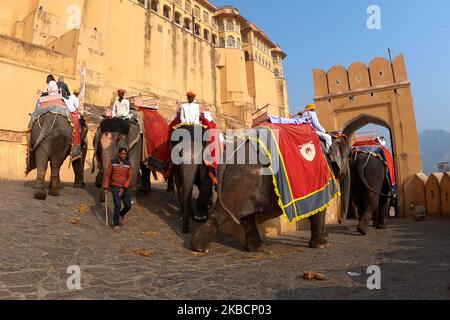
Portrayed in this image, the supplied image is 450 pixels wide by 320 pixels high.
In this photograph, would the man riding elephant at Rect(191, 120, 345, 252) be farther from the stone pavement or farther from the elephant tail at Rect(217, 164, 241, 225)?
the stone pavement

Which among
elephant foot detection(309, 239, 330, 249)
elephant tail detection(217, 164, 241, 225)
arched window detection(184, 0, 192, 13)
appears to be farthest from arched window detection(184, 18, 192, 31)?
elephant foot detection(309, 239, 330, 249)

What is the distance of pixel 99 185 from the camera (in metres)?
8.96

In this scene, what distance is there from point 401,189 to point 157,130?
1020cm

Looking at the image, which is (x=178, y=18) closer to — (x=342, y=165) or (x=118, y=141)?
(x=118, y=141)

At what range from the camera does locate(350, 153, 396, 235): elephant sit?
7.98 m

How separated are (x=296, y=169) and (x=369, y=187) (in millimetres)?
3424

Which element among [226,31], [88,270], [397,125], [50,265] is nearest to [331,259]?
[88,270]

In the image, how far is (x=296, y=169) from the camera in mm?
5562

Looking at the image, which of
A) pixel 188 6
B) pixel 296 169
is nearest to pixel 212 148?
pixel 296 169

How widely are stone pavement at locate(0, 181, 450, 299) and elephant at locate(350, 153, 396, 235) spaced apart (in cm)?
102

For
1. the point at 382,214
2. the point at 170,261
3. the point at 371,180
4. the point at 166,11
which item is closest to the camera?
the point at 170,261

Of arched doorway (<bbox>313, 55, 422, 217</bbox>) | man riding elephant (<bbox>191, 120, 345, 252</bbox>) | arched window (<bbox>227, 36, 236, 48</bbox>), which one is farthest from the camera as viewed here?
arched window (<bbox>227, 36, 236, 48</bbox>)

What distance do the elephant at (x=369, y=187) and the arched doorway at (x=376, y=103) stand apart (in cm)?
533
